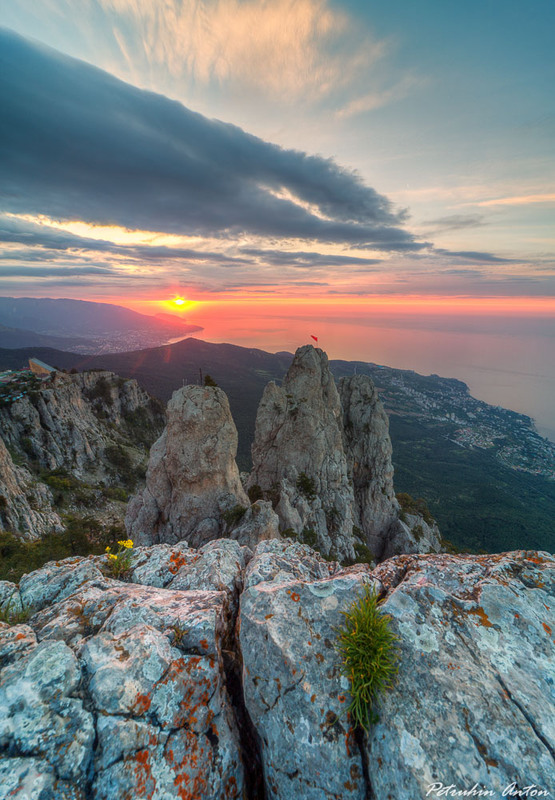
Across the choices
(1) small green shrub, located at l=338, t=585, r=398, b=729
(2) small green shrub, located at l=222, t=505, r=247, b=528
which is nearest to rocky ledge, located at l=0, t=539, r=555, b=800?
(1) small green shrub, located at l=338, t=585, r=398, b=729

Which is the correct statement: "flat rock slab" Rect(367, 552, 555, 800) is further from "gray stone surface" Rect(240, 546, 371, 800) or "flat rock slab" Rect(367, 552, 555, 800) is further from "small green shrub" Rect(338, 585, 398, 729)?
"gray stone surface" Rect(240, 546, 371, 800)

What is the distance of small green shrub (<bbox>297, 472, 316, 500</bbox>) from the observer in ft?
106

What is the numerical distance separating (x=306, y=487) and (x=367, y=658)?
28.3 m

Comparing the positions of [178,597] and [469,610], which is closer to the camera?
[469,610]

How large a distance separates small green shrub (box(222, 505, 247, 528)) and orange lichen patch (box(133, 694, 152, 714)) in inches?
671

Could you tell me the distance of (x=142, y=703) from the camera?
14.6ft

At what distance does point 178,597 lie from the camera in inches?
267

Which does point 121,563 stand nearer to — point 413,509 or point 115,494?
point 413,509

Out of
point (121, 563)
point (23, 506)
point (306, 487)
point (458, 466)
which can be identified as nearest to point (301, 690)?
point (121, 563)

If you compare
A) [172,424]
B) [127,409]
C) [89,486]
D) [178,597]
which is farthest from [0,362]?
[178,597]

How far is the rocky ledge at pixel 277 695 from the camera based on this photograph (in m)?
3.81

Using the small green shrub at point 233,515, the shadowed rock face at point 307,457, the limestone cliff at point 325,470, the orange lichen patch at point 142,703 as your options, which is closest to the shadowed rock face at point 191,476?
the small green shrub at point 233,515

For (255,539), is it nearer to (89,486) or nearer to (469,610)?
(469,610)

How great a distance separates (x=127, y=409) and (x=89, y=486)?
3800 centimetres
